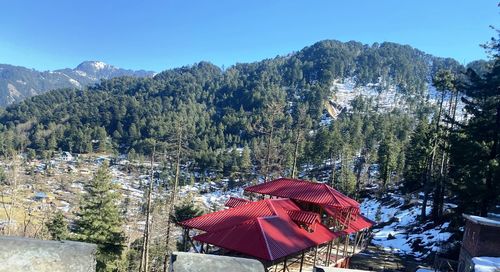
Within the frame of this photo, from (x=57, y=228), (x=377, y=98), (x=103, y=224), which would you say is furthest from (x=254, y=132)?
(x=377, y=98)

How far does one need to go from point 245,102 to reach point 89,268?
18333cm

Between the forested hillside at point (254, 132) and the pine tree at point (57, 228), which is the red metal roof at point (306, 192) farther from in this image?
the pine tree at point (57, 228)

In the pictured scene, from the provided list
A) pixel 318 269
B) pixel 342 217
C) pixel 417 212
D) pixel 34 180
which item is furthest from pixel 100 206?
pixel 34 180

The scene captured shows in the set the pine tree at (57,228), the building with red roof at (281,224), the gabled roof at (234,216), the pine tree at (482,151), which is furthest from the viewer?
the pine tree at (57,228)

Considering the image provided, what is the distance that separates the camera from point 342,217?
21297 mm

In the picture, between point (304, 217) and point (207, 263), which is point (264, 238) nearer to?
point (304, 217)

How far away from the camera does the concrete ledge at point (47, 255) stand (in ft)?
5.70

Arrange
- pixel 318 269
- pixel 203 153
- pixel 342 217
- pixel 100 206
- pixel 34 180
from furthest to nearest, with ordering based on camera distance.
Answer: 1. pixel 203 153
2. pixel 34 180
3. pixel 100 206
4. pixel 342 217
5. pixel 318 269

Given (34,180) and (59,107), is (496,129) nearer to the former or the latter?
(34,180)

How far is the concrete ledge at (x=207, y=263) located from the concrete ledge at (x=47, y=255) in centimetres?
42

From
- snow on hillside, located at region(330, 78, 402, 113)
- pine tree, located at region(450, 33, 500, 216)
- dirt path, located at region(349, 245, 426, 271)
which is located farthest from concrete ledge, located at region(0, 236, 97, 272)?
snow on hillside, located at region(330, 78, 402, 113)

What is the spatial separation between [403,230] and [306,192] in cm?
2057

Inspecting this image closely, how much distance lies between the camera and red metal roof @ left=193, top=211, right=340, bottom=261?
14.5 meters

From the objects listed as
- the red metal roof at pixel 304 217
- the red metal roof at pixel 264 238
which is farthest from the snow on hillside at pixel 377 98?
the red metal roof at pixel 264 238
